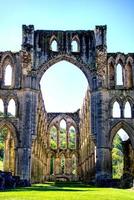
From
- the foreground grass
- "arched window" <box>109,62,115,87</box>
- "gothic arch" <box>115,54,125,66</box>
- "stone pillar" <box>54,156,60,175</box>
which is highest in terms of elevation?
"gothic arch" <box>115,54,125,66</box>

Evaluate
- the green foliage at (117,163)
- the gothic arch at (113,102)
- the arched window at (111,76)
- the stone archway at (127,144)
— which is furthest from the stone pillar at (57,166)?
the arched window at (111,76)

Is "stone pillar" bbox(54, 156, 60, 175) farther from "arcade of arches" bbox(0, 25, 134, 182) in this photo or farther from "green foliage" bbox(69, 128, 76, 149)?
"arcade of arches" bbox(0, 25, 134, 182)

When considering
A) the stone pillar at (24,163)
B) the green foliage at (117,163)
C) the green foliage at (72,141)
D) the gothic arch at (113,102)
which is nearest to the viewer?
the stone pillar at (24,163)

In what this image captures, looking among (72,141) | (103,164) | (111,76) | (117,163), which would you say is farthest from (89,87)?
(72,141)

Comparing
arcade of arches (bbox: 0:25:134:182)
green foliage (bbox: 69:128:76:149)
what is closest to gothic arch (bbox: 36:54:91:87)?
arcade of arches (bbox: 0:25:134:182)

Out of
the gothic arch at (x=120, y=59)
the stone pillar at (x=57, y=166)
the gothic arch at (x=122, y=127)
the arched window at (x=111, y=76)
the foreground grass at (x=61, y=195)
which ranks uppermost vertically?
the gothic arch at (x=120, y=59)

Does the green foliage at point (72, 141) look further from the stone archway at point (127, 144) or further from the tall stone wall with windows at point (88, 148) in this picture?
the stone archway at point (127, 144)

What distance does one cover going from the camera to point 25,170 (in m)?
26.2

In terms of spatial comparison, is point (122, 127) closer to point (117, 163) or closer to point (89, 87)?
point (89, 87)

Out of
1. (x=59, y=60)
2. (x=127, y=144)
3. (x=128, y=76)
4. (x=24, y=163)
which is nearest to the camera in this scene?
(x=24, y=163)

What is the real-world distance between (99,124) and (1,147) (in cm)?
3674

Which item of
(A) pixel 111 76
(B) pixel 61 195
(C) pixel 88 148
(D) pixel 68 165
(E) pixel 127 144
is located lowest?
(B) pixel 61 195

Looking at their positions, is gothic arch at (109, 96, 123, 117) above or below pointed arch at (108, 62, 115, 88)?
below

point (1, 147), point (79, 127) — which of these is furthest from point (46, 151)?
point (1, 147)
